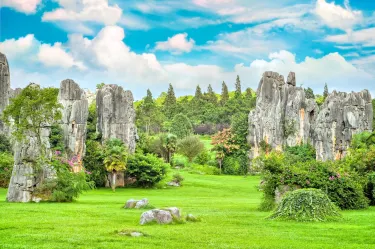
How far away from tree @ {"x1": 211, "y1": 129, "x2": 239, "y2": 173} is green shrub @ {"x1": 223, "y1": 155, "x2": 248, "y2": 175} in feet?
4.18

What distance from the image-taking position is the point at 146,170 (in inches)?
2584

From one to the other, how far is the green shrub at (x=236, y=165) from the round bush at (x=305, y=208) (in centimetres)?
6896

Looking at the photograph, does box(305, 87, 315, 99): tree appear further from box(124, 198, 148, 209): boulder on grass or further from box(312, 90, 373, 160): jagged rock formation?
box(124, 198, 148, 209): boulder on grass

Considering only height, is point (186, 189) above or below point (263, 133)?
below

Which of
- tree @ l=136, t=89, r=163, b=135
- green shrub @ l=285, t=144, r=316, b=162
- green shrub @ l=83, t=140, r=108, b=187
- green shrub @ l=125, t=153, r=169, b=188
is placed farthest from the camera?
→ tree @ l=136, t=89, r=163, b=135

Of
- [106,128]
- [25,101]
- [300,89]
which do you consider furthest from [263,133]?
[25,101]

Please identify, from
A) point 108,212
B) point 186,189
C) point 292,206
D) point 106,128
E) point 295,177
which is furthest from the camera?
point 106,128

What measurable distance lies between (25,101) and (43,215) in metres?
15.5

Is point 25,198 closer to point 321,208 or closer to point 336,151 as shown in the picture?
point 321,208

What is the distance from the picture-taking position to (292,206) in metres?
24.6

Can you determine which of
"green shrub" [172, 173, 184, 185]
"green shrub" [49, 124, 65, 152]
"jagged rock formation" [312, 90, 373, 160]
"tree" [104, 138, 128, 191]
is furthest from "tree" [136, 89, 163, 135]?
"tree" [104, 138, 128, 191]

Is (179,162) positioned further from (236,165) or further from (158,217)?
(158,217)

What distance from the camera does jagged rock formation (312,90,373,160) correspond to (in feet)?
272

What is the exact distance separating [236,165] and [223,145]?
4165mm
